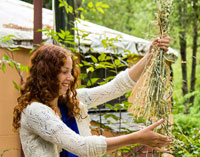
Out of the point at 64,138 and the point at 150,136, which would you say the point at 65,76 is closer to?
the point at 64,138

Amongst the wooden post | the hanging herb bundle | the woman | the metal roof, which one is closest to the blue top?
the woman

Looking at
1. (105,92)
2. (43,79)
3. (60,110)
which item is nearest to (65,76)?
(43,79)

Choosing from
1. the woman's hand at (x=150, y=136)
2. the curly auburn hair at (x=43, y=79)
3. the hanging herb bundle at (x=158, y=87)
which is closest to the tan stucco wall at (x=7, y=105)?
the curly auburn hair at (x=43, y=79)

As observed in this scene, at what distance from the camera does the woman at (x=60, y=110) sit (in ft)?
5.16

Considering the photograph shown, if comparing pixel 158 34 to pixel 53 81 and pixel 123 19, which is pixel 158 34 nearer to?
pixel 53 81

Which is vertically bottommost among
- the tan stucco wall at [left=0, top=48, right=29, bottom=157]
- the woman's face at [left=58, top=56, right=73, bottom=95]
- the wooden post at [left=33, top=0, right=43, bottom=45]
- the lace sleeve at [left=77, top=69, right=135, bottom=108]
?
the tan stucco wall at [left=0, top=48, right=29, bottom=157]

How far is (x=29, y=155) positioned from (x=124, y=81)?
821mm

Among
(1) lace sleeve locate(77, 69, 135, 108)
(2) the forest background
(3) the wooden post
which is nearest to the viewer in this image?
(1) lace sleeve locate(77, 69, 135, 108)

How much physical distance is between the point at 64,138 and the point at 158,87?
62cm

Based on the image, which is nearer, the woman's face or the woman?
the woman

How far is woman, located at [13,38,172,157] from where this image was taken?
1.57 m

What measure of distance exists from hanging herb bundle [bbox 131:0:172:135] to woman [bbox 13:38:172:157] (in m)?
0.09

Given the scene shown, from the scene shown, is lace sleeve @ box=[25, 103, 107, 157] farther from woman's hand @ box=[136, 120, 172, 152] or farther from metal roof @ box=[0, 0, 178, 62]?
metal roof @ box=[0, 0, 178, 62]

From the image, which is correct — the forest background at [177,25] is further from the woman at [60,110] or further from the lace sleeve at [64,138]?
the lace sleeve at [64,138]
